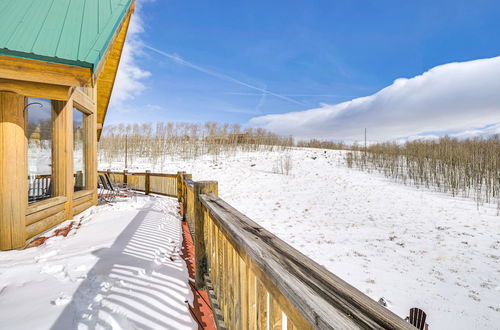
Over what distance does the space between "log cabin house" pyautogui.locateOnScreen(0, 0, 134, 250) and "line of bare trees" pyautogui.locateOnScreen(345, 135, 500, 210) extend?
12.4m

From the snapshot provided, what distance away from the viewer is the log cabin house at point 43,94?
3.20 m

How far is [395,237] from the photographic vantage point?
6688 millimetres

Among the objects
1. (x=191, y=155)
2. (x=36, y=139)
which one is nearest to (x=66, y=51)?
(x=36, y=139)

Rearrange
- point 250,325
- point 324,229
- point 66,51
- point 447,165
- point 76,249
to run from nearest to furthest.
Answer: point 250,325, point 66,51, point 76,249, point 324,229, point 447,165

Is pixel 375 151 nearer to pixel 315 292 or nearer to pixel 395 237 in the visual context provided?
pixel 395 237

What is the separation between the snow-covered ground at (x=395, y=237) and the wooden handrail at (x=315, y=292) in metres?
3.66

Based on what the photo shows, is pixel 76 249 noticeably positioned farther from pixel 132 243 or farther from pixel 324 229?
pixel 324 229

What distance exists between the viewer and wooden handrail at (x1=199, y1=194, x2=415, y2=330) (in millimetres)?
576

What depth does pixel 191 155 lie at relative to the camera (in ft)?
87.4

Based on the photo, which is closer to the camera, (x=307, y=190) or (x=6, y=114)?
(x=6, y=114)

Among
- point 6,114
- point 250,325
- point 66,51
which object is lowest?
point 250,325

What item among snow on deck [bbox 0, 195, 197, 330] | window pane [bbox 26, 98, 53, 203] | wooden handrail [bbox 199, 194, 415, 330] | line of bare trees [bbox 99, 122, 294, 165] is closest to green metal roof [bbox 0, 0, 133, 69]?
window pane [bbox 26, 98, 53, 203]

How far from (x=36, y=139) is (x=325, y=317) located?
5.94 meters

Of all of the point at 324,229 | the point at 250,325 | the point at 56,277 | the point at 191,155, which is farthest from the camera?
the point at 191,155
